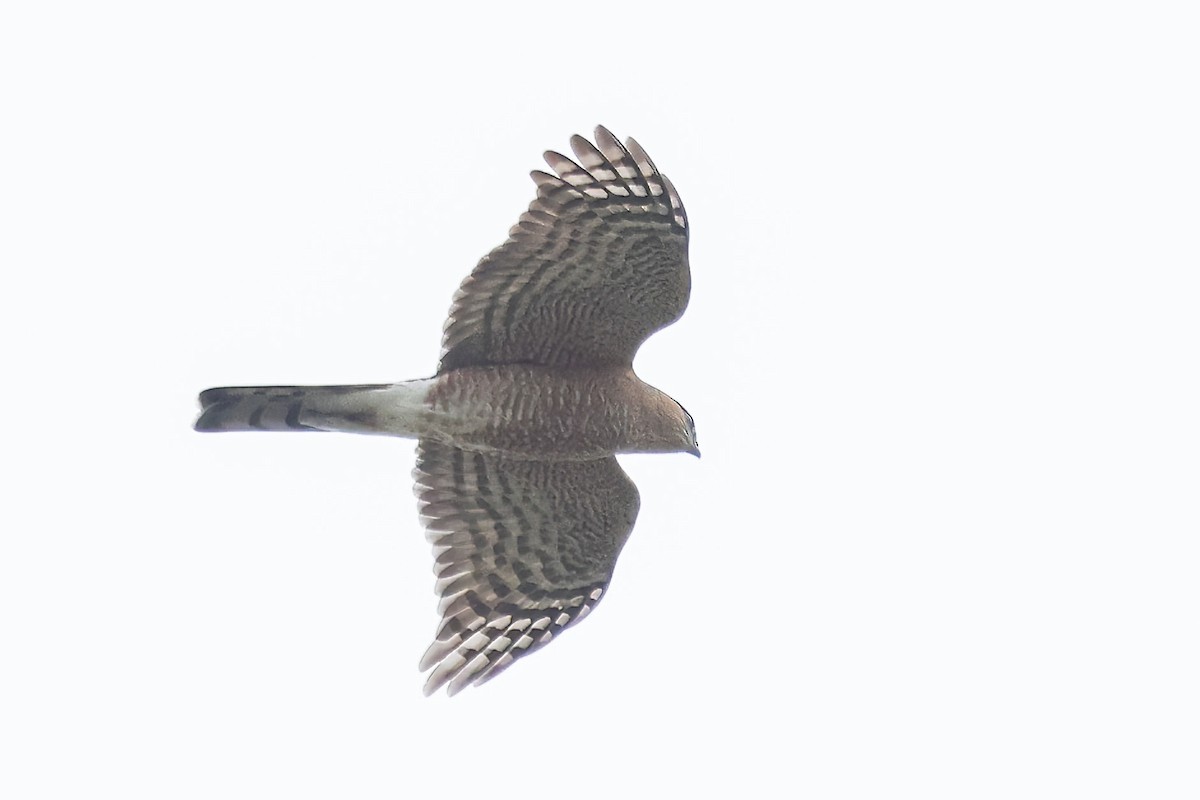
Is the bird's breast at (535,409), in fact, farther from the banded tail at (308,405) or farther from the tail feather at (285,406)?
the tail feather at (285,406)

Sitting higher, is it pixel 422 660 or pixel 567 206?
pixel 567 206

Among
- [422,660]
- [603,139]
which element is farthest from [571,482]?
[603,139]

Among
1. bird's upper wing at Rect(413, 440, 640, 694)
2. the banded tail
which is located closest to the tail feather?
the banded tail

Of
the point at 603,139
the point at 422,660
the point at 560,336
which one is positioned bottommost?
the point at 422,660

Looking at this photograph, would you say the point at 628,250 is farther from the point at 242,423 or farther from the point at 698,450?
the point at 242,423

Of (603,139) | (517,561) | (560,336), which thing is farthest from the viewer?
(517,561)

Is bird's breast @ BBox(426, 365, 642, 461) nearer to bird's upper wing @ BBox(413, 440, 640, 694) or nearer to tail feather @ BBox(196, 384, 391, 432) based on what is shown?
bird's upper wing @ BBox(413, 440, 640, 694)

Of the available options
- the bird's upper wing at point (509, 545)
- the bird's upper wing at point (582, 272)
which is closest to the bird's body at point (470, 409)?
the bird's upper wing at point (582, 272)

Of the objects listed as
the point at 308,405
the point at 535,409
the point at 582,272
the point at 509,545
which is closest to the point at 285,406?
the point at 308,405
